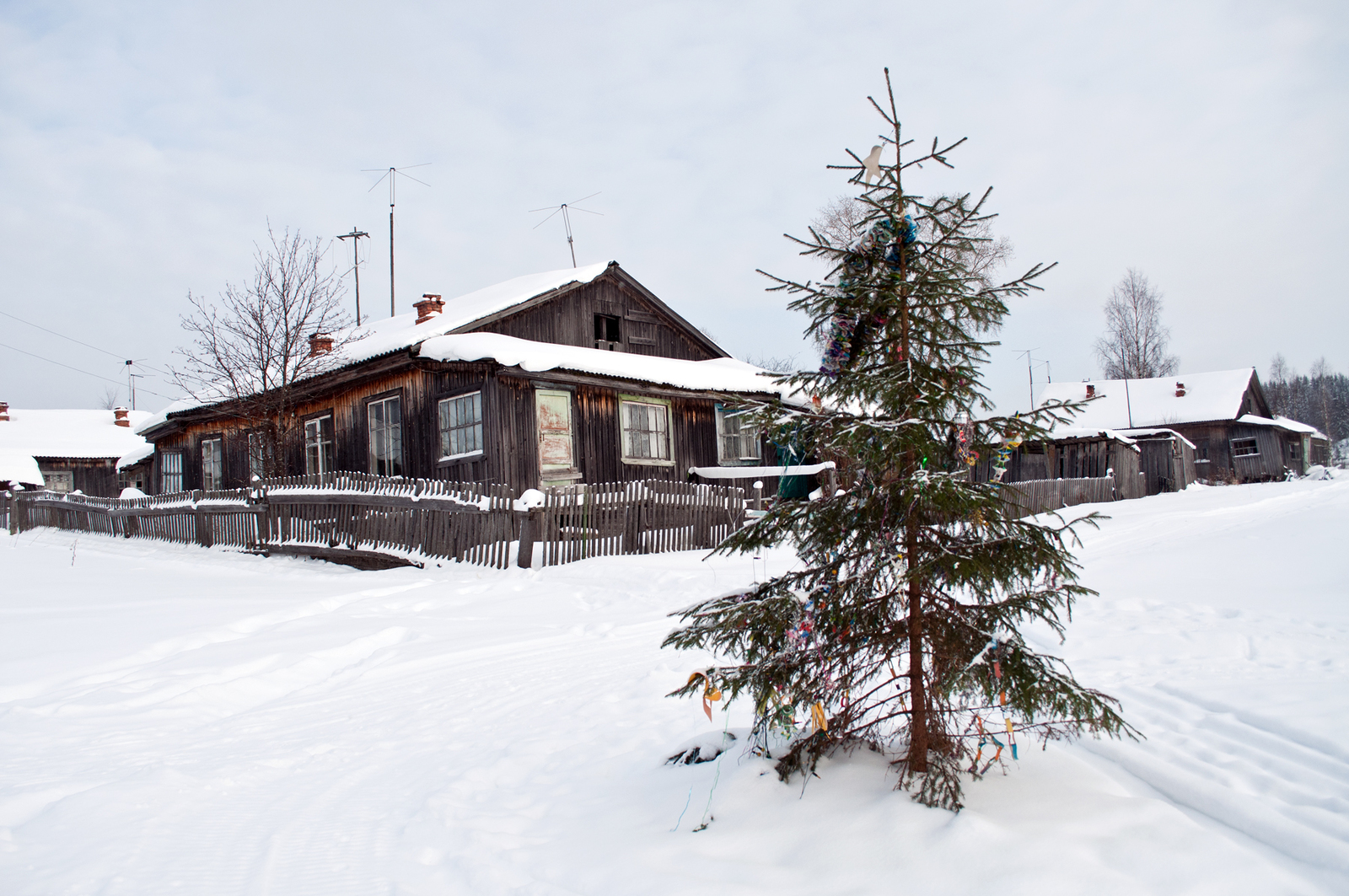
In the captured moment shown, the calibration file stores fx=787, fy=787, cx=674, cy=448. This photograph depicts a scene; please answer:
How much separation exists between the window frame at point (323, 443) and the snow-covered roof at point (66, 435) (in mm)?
26802

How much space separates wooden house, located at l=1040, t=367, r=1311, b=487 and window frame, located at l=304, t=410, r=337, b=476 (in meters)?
30.6

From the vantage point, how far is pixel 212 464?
21.4m

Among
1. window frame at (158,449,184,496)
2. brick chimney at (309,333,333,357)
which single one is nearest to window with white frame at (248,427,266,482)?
brick chimney at (309,333,333,357)

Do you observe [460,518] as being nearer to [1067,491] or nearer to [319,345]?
[319,345]

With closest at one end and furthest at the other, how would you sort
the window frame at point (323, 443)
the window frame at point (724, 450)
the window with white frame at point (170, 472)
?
the window frame at point (323, 443) < the window frame at point (724, 450) < the window with white frame at point (170, 472)

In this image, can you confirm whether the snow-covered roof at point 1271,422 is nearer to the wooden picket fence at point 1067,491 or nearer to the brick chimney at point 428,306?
the wooden picket fence at point 1067,491

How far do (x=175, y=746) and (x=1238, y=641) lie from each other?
6.57m

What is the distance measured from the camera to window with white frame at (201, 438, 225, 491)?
21.0m

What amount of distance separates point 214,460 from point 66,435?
29.4 meters

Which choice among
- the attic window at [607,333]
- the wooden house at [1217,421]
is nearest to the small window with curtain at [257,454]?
the attic window at [607,333]

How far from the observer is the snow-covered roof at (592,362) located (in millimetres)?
13102

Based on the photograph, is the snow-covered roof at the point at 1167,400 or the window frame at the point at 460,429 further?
the snow-covered roof at the point at 1167,400

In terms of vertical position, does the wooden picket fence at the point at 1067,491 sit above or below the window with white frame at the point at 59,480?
below

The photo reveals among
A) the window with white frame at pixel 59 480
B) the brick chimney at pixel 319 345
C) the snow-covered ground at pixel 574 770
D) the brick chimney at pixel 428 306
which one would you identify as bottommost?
the snow-covered ground at pixel 574 770
